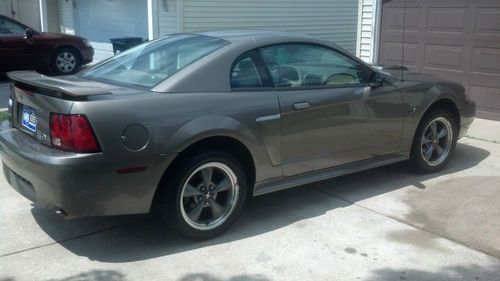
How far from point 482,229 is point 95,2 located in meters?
12.6

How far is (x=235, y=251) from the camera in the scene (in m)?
4.13

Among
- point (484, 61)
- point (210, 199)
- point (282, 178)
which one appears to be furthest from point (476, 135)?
point (210, 199)

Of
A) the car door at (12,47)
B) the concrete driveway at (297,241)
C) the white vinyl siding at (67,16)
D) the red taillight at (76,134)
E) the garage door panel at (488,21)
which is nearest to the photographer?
the red taillight at (76,134)

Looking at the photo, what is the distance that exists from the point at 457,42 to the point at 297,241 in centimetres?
573

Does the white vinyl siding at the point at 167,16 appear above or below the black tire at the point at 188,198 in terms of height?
above

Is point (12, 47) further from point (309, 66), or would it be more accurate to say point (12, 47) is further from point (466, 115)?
point (466, 115)

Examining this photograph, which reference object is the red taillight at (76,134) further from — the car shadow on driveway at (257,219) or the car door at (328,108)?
the car door at (328,108)

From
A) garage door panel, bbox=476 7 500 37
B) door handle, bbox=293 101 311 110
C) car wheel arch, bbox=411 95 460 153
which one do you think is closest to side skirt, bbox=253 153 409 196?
car wheel arch, bbox=411 95 460 153

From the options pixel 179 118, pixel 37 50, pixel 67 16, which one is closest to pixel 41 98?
pixel 179 118

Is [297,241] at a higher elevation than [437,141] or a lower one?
lower

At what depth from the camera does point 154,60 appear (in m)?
4.65

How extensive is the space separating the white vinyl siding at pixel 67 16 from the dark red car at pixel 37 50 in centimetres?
352

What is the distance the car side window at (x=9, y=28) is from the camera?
487 inches

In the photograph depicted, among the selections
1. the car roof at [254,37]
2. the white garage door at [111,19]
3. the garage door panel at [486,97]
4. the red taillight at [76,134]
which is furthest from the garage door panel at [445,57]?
the red taillight at [76,134]
